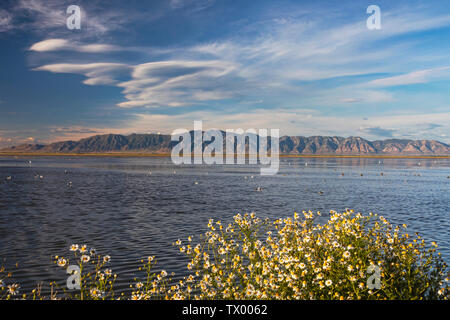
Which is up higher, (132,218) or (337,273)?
(337,273)

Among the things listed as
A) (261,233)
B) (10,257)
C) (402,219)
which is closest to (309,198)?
(402,219)

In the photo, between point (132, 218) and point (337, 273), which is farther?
point (132, 218)

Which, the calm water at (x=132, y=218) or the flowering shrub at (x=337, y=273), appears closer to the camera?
the flowering shrub at (x=337, y=273)

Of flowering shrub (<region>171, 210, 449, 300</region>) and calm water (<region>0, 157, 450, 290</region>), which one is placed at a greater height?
flowering shrub (<region>171, 210, 449, 300</region>)

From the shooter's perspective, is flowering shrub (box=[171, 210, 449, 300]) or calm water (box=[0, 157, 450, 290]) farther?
calm water (box=[0, 157, 450, 290])

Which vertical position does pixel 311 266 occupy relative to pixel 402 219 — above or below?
above

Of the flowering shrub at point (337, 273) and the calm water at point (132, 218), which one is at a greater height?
the flowering shrub at point (337, 273)
